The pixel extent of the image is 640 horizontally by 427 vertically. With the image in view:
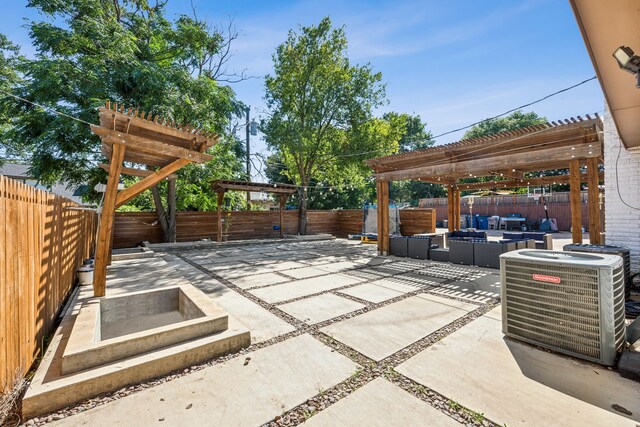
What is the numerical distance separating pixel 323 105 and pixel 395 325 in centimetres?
1364

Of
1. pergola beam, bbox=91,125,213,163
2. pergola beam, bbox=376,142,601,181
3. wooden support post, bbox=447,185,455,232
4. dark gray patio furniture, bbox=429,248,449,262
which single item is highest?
pergola beam, bbox=376,142,601,181

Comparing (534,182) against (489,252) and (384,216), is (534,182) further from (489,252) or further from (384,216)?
(384,216)

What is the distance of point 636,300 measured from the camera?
393cm

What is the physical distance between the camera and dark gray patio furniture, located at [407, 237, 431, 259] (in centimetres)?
784

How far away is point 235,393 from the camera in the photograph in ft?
6.81

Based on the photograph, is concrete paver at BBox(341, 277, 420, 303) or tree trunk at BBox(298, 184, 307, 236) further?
tree trunk at BBox(298, 184, 307, 236)

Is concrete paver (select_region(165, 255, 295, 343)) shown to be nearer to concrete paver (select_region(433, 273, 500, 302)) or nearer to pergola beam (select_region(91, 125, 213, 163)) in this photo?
pergola beam (select_region(91, 125, 213, 163))

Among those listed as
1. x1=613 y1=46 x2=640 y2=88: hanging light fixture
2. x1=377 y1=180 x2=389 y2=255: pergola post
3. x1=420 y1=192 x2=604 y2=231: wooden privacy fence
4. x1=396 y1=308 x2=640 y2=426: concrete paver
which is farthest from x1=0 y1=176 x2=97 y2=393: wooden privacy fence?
x1=420 y1=192 x2=604 y2=231: wooden privacy fence

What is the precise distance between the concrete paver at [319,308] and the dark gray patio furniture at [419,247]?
4347 millimetres

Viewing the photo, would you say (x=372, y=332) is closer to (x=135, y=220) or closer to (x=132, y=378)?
(x=132, y=378)

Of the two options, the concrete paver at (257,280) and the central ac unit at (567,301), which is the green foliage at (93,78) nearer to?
the concrete paver at (257,280)

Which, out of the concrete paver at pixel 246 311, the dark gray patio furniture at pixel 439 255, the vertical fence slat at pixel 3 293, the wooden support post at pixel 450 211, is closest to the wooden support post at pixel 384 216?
the dark gray patio furniture at pixel 439 255

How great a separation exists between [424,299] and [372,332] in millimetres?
1562

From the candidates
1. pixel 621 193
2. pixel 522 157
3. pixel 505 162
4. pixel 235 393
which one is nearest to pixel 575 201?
pixel 621 193
